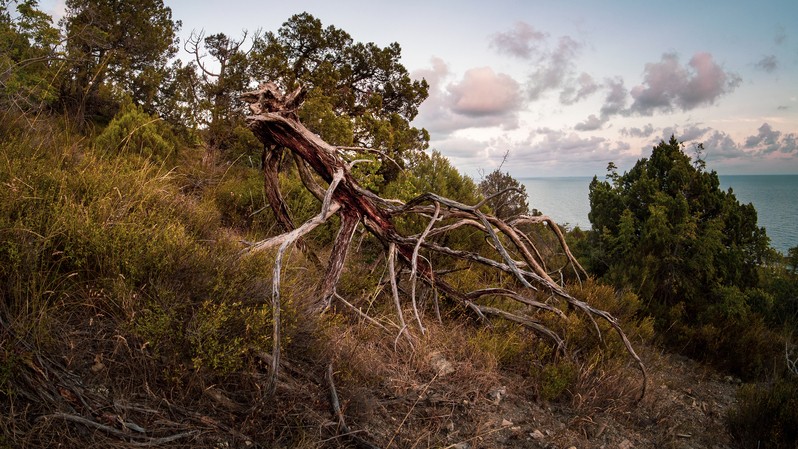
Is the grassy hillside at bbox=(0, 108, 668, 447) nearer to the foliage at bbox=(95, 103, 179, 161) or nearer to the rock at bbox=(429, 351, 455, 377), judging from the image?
the rock at bbox=(429, 351, 455, 377)

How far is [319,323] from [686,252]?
6.49m

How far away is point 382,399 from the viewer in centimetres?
274

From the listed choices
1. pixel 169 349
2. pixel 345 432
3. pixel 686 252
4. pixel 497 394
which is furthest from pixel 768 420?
pixel 169 349

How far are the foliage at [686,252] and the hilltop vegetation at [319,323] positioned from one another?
0.12 feet

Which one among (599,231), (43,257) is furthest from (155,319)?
(599,231)

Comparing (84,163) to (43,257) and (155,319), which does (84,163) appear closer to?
(43,257)

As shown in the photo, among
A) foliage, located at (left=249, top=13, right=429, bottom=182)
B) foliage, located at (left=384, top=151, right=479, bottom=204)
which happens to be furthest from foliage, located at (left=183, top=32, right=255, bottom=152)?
foliage, located at (left=384, top=151, right=479, bottom=204)

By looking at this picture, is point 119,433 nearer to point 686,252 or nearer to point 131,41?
point 686,252

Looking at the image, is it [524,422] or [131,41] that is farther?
[131,41]

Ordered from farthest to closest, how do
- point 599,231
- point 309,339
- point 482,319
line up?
point 599,231
point 482,319
point 309,339

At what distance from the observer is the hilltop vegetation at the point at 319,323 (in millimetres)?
1938

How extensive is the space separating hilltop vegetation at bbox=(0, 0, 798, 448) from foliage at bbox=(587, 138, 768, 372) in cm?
4

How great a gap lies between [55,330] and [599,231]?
Answer: 26.0ft

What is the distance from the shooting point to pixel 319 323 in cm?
278
